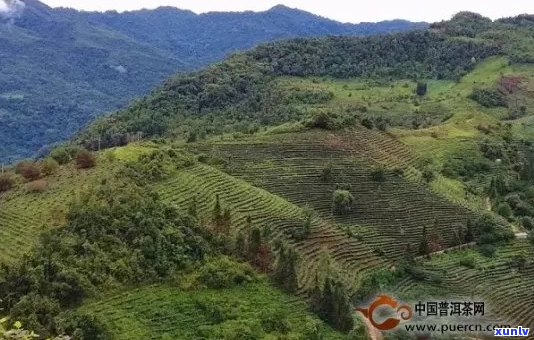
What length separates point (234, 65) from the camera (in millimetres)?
98312

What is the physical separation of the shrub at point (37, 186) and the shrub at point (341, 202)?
60.8ft

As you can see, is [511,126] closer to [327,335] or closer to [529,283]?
[529,283]

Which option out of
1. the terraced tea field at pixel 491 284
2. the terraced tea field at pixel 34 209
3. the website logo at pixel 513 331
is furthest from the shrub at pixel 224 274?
the website logo at pixel 513 331

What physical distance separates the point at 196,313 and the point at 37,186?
516 inches

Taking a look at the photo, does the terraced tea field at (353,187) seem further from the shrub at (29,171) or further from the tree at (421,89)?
the tree at (421,89)

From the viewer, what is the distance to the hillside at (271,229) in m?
30.2

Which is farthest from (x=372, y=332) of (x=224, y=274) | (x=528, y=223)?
(x=528, y=223)

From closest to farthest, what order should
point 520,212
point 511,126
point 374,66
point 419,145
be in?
point 520,212, point 419,145, point 511,126, point 374,66

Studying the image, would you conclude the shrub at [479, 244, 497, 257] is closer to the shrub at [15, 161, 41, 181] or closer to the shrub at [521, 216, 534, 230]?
the shrub at [521, 216, 534, 230]

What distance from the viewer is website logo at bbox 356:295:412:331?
99.9 feet

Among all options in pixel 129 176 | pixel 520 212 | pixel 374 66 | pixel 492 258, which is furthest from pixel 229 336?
pixel 374 66

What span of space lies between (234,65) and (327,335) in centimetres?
7022

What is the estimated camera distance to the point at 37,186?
37.8 meters

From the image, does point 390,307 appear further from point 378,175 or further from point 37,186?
point 37,186
